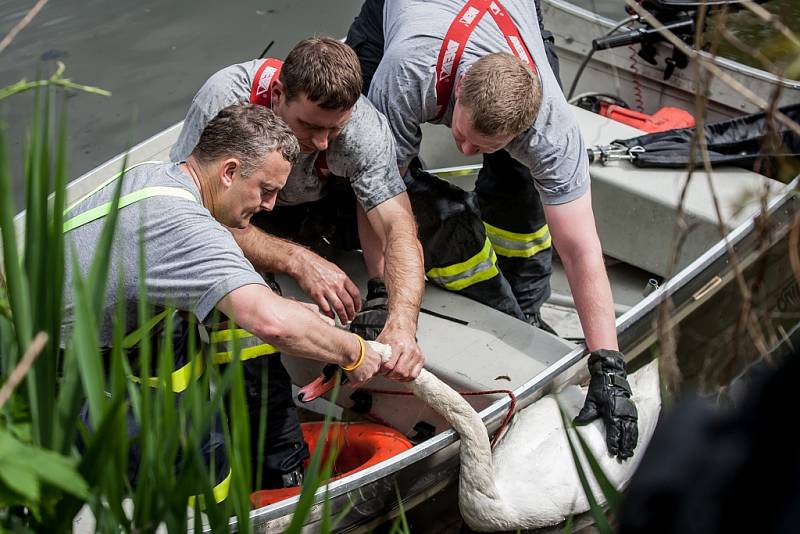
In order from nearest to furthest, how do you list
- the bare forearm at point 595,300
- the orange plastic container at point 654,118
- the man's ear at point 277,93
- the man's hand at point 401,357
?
1. the man's hand at point 401,357
2. the man's ear at point 277,93
3. the bare forearm at point 595,300
4. the orange plastic container at point 654,118

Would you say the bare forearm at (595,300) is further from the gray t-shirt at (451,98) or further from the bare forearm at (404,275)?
the bare forearm at (404,275)

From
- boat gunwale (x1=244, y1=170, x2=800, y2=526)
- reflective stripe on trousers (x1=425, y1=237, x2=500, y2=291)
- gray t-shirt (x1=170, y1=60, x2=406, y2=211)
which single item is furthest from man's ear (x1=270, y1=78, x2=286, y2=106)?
boat gunwale (x1=244, y1=170, x2=800, y2=526)

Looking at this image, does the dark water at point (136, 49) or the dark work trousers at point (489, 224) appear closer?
the dark work trousers at point (489, 224)

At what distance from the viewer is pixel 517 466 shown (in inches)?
128

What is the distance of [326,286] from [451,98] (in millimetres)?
838

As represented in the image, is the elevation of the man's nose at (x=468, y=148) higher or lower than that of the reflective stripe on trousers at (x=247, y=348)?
higher

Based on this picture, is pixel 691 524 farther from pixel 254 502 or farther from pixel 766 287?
pixel 766 287

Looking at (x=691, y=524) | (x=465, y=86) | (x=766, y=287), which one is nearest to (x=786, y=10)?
(x=766, y=287)

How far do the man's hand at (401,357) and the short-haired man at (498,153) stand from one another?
2.20 ft

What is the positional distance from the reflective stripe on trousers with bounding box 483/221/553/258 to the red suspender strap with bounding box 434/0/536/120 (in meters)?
0.72

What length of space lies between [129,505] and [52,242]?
2.11 ft

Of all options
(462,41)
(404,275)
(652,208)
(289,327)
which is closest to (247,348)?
(289,327)

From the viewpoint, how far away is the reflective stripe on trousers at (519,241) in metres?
4.12

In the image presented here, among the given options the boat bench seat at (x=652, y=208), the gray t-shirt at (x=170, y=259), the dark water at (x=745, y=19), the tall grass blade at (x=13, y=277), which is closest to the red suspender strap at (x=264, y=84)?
the gray t-shirt at (x=170, y=259)
